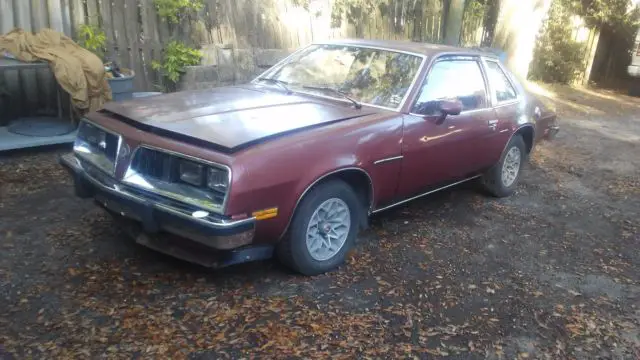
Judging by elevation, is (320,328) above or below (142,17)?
below

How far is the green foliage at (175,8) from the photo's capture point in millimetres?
7566

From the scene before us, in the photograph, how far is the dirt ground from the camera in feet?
10.9

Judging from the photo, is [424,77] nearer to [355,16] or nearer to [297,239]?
[297,239]

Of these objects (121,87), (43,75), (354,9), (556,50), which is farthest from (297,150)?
(556,50)

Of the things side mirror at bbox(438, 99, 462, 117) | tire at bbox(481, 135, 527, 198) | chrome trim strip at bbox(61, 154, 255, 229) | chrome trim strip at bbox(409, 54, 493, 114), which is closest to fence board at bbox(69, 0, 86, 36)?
chrome trim strip at bbox(61, 154, 255, 229)

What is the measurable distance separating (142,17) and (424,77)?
4317 millimetres

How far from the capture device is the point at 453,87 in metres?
5.21

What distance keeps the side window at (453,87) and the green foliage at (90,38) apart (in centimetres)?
421

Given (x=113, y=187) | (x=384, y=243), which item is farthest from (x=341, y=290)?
(x=113, y=187)

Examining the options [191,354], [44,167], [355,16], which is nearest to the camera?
[191,354]

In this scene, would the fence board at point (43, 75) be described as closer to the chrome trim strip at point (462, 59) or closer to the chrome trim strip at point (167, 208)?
the chrome trim strip at point (167, 208)

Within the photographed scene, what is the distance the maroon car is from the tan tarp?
6.37 ft

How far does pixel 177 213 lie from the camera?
3422 millimetres

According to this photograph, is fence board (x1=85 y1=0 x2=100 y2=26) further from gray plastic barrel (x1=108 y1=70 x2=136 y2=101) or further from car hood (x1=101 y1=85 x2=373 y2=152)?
car hood (x1=101 y1=85 x2=373 y2=152)
